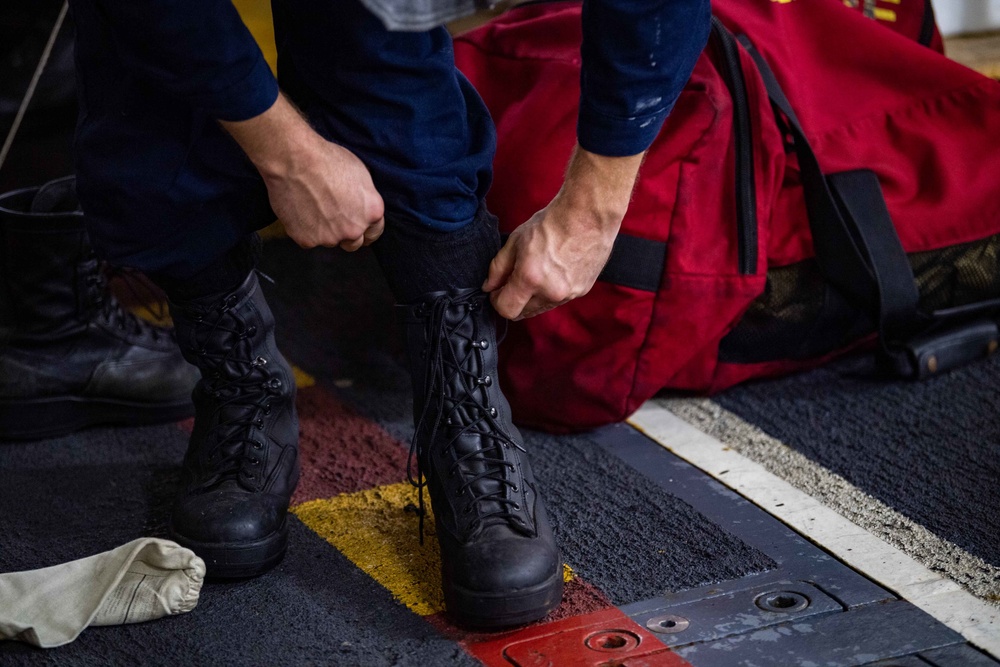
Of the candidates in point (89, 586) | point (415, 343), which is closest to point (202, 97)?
point (415, 343)

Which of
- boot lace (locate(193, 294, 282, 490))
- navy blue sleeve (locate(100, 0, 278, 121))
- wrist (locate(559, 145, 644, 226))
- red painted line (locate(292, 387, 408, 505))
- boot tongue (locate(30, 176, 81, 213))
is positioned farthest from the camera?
boot tongue (locate(30, 176, 81, 213))

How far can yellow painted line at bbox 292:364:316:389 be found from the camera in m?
1.34

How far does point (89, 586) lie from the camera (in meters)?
0.85

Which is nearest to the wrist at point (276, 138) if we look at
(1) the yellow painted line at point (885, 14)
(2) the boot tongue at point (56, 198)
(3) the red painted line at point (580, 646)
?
(3) the red painted line at point (580, 646)

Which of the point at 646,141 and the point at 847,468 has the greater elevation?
the point at 646,141

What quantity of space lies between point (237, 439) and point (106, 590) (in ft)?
0.64

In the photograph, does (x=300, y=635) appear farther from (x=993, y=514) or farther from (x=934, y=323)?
(x=934, y=323)

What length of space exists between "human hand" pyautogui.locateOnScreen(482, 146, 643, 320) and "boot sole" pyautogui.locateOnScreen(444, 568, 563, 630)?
0.24 m

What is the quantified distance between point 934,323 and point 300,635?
856 millimetres

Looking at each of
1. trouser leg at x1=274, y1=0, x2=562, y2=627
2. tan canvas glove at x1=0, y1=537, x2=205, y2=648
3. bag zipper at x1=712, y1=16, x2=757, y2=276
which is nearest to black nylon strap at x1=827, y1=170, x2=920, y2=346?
bag zipper at x1=712, y1=16, x2=757, y2=276

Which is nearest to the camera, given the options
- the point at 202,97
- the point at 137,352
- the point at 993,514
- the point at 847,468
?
the point at 202,97

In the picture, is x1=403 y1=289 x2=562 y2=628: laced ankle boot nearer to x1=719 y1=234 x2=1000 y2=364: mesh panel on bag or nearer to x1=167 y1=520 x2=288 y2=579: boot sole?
x1=167 y1=520 x2=288 y2=579: boot sole

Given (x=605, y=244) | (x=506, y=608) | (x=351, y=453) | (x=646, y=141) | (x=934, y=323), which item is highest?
(x=646, y=141)

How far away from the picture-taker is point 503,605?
0.83 m
